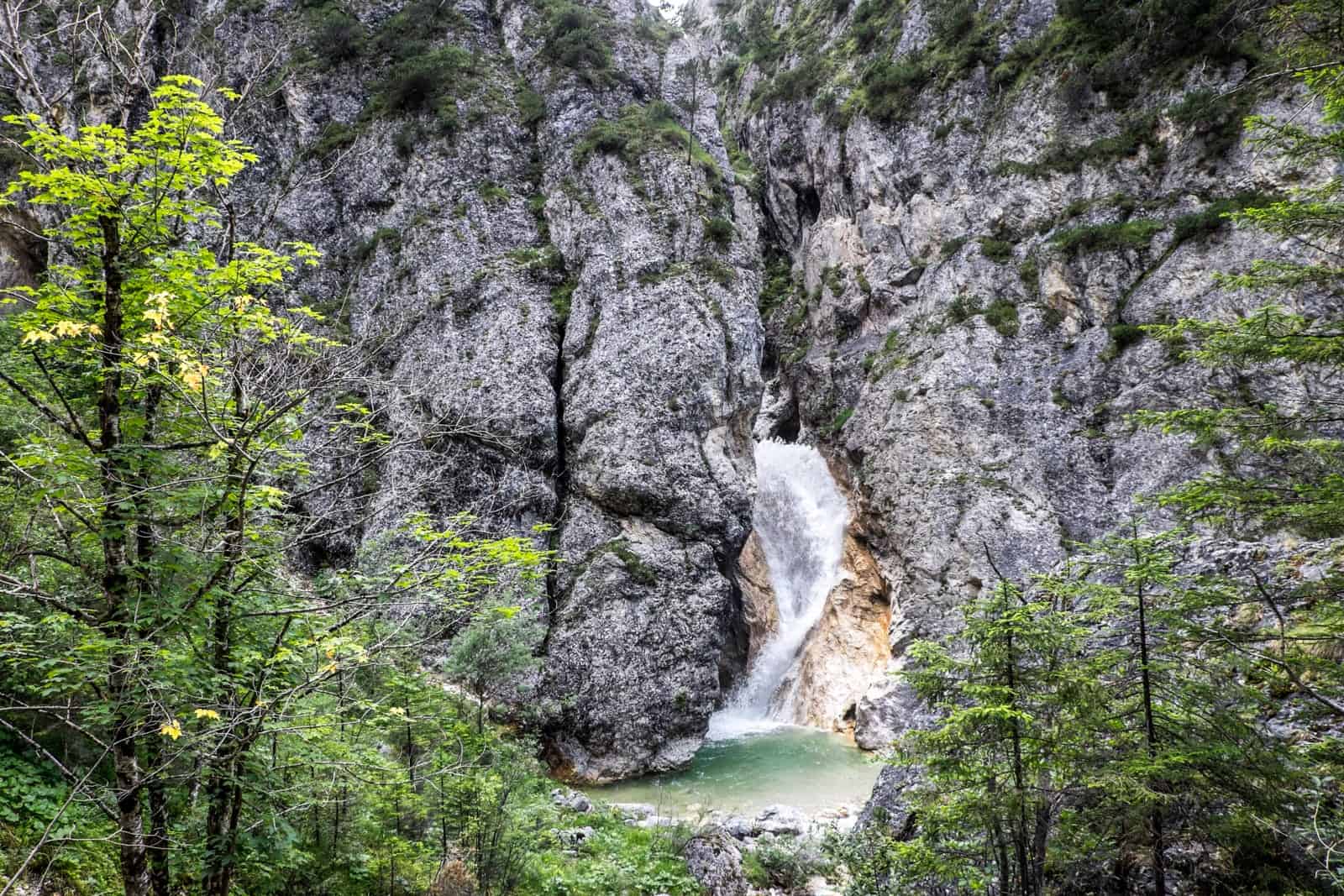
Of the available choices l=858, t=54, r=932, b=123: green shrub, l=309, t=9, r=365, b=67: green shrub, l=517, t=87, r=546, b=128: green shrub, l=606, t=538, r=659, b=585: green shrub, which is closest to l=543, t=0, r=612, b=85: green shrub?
l=517, t=87, r=546, b=128: green shrub

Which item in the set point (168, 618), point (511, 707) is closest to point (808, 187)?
point (511, 707)

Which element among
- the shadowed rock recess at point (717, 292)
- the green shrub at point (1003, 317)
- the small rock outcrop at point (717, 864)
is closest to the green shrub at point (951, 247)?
the shadowed rock recess at point (717, 292)

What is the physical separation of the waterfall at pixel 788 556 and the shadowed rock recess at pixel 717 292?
91cm

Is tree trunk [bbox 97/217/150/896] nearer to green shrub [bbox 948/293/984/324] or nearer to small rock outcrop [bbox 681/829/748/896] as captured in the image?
small rock outcrop [bbox 681/829/748/896]

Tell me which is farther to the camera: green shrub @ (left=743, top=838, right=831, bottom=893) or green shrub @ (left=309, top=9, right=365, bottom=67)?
green shrub @ (left=309, top=9, right=365, bottom=67)

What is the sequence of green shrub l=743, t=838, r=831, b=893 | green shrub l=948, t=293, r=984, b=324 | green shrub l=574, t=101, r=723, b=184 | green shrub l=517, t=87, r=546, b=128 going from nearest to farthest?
green shrub l=743, t=838, r=831, b=893, green shrub l=948, t=293, r=984, b=324, green shrub l=574, t=101, r=723, b=184, green shrub l=517, t=87, r=546, b=128

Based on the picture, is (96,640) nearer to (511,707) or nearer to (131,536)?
(131,536)

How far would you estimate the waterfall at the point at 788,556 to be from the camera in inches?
944

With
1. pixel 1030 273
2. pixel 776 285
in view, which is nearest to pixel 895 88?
pixel 776 285

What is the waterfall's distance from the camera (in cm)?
2397

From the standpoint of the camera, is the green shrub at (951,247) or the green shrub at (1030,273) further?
the green shrub at (951,247)

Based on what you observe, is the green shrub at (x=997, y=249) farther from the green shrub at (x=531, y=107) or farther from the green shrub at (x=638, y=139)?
the green shrub at (x=531, y=107)

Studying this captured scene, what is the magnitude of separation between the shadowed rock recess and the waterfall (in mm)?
910

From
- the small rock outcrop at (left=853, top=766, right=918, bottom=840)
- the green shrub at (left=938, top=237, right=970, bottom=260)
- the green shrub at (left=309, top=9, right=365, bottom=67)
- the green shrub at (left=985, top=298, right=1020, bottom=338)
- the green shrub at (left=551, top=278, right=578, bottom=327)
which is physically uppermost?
the green shrub at (left=309, top=9, right=365, bottom=67)
